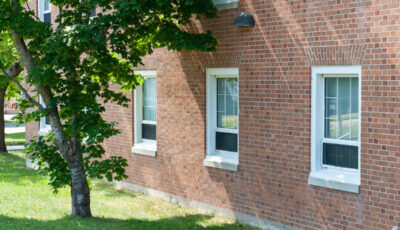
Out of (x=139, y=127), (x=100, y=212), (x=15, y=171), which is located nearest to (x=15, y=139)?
(x=15, y=171)

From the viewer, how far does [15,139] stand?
3030 cm

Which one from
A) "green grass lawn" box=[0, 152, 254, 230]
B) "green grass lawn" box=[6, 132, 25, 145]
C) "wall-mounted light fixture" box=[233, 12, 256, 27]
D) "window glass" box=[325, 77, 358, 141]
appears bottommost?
"green grass lawn" box=[0, 152, 254, 230]

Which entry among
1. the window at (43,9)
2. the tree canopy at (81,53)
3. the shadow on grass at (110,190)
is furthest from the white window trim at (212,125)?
the window at (43,9)

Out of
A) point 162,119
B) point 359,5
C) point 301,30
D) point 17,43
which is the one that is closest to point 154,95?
point 162,119

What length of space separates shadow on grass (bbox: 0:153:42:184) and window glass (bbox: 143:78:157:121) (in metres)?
3.13

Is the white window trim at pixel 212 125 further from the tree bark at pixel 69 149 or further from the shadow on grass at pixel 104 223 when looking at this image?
the tree bark at pixel 69 149

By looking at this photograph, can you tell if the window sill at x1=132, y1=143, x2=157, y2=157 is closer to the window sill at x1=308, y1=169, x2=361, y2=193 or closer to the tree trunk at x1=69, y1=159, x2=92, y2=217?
the tree trunk at x1=69, y1=159, x2=92, y2=217

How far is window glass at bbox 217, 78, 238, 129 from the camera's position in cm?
1045

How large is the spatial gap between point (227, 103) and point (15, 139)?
2267cm

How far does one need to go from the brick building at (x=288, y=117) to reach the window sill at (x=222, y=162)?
25 millimetres

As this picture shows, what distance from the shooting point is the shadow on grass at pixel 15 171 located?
15543 mm

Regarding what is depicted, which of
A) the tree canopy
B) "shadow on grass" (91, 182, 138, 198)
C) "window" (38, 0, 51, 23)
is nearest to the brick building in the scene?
"shadow on grass" (91, 182, 138, 198)

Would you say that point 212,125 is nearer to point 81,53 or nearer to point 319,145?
point 319,145

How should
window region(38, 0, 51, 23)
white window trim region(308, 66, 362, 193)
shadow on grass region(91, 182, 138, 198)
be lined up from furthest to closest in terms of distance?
window region(38, 0, 51, 23)
shadow on grass region(91, 182, 138, 198)
white window trim region(308, 66, 362, 193)
